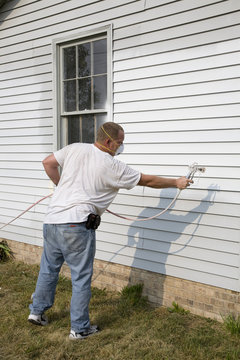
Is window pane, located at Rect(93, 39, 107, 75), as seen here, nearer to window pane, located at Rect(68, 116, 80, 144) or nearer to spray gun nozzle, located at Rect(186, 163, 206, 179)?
window pane, located at Rect(68, 116, 80, 144)

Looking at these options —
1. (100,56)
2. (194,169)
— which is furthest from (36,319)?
(100,56)

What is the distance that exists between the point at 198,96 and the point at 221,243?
5.46 feet

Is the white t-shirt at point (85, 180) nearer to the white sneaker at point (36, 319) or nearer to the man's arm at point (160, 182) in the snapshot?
the man's arm at point (160, 182)

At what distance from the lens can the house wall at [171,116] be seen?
4176mm

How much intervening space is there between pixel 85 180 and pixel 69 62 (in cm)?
284

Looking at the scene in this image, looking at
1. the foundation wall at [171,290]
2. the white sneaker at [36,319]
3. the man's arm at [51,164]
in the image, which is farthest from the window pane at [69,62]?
the white sneaker at [36,319]

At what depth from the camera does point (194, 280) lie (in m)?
4.46

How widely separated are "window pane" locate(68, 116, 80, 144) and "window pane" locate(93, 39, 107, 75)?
772 mm

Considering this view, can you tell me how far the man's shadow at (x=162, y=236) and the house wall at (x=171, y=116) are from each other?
0.04ft

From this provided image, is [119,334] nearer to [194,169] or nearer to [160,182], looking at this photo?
[160,182]

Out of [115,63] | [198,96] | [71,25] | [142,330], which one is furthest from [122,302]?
[71,25]

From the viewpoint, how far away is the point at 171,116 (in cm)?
461

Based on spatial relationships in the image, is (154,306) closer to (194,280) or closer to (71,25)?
(194,280)

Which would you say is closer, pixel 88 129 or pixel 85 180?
pixel 85 180
